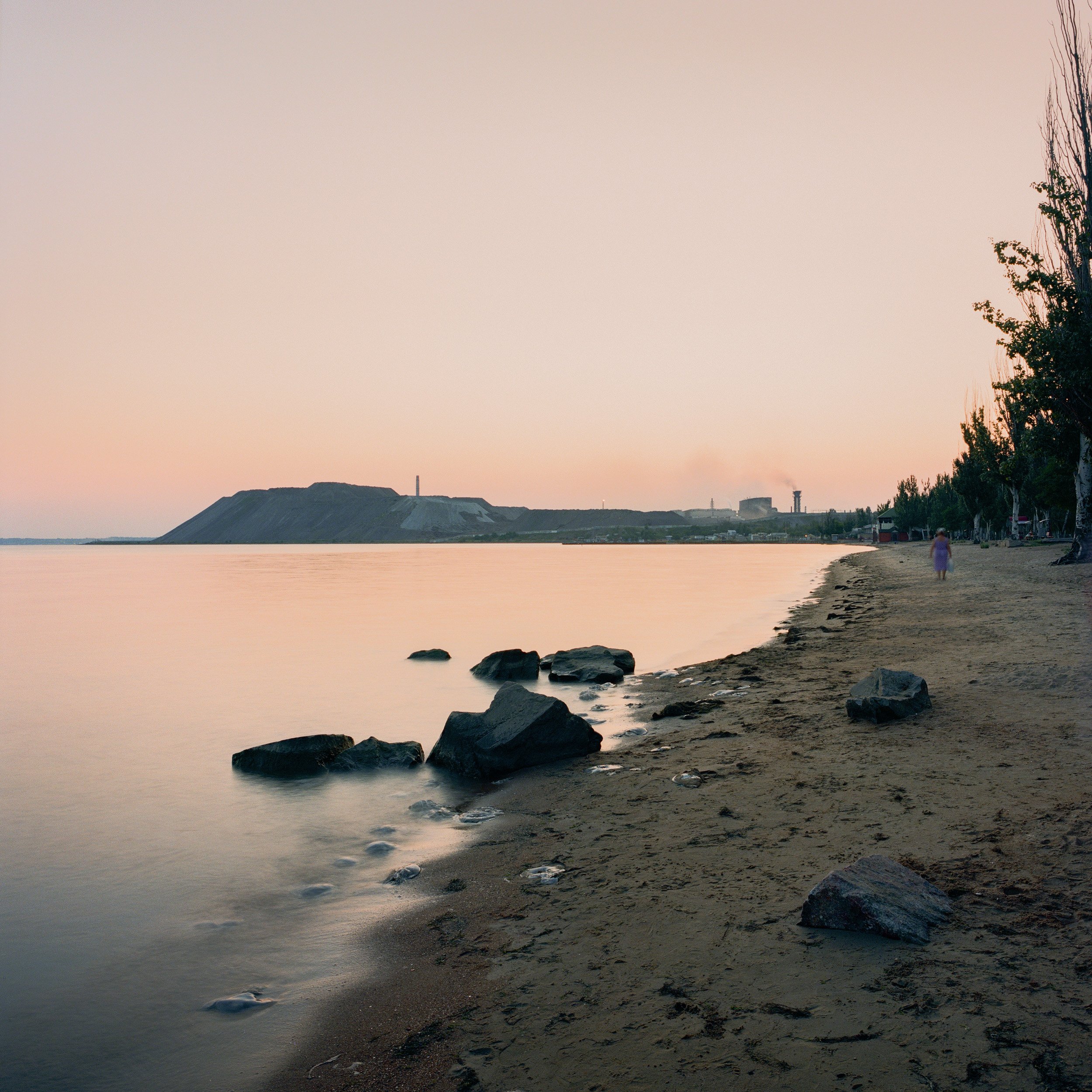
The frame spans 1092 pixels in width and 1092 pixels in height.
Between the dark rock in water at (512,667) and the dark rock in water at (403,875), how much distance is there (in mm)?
10761

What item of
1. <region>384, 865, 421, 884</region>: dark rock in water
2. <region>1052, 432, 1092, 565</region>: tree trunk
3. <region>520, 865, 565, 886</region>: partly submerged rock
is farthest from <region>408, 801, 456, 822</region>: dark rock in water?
<region>1052, 432, 1092, 565</region>: tree trunk

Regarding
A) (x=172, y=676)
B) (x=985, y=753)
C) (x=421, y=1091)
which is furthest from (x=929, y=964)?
(x=172, y=676)

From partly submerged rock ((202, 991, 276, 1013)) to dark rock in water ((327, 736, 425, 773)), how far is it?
18.2ft

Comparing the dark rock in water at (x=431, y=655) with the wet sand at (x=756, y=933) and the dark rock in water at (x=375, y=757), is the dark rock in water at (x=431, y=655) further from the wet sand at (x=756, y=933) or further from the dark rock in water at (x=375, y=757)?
the wet sand at (x=756, y=933)

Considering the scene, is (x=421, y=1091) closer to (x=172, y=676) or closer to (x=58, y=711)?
(x=58, y=711)

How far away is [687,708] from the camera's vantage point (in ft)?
41.2

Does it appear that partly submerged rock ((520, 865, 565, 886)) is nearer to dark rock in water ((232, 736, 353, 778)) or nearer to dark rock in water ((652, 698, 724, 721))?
dark rock in water ((232, 736, 353, 778))

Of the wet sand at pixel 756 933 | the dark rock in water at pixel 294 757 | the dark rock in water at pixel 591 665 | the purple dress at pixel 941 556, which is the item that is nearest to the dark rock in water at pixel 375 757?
the dark rock in water at pixel 294 757

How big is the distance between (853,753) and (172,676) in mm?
17869

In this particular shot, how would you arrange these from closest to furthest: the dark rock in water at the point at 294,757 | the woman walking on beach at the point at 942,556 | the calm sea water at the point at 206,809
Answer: the calm sea water at the point at 206,809
the dark rock in water at the point at 294,757
the woman walking on beach at the point at 942,556

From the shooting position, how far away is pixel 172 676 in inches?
813

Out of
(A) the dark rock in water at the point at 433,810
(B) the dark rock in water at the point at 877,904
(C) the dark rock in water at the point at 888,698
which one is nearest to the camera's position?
(B) the dark rock in water at the point at 877,904

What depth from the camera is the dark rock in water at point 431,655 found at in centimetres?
2156

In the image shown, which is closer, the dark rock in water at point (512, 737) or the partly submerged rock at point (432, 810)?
the partly submerged rock at point (432, 810)
